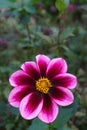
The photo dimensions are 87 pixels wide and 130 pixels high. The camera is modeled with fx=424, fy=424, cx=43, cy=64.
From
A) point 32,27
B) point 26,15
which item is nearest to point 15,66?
point 26,15

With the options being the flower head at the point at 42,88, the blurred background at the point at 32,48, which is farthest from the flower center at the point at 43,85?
the blurred background at the point at 32,48

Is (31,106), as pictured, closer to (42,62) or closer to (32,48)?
(42,62)

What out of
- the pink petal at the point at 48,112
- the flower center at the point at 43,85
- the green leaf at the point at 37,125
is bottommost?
the green leaf at the point at 37,125

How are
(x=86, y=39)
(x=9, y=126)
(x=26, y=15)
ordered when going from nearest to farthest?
(x=9, y=126)
(x=26, y=15)
(x=86, y=39)

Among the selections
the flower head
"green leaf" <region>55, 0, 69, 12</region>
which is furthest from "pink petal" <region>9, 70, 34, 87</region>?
"green leaf" <region>55, 0, 69, 12</region>

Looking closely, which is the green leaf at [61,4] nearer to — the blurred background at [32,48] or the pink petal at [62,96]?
the blurred background at [32,48]

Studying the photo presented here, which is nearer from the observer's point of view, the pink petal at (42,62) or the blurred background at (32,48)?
the pink petal at (42,62)

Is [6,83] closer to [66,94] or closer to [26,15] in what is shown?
[26,15]

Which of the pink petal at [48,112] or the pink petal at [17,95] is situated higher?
the pink petal at [17,95]
